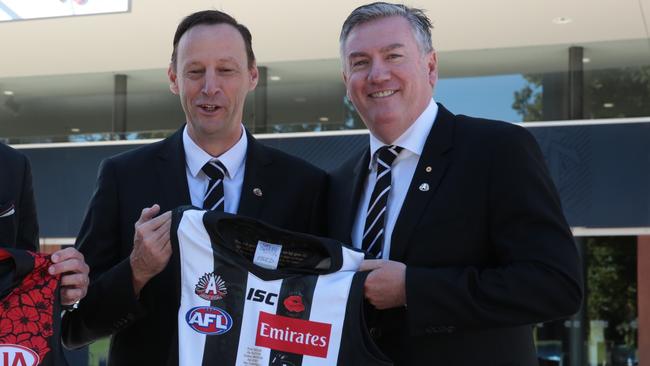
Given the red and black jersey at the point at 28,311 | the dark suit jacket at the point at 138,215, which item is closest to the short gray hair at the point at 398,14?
the dark suit jacket at the point at 138,215

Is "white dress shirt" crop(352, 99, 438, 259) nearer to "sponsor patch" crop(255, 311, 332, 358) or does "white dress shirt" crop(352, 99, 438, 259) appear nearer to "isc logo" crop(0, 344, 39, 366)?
"sponsor patch" crop(255, 311, 332, 358)

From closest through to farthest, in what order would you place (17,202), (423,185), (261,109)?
(423,185) → (17,202) → (261,109)

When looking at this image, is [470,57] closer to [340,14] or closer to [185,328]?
[340,14]

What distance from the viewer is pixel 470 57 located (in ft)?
41.8

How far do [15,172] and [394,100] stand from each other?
1.41m

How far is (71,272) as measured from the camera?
127 inches

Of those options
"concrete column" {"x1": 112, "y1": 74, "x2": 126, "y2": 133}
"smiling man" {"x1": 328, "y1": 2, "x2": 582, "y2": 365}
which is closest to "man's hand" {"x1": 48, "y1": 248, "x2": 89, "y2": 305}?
"smiling man" {"x1": 328, "y1": 2, "x2": 582, "y2": 365}

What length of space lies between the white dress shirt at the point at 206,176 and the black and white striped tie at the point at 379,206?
581mm

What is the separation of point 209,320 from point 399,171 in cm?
86

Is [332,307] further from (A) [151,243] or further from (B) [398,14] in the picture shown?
(B) [398,14]

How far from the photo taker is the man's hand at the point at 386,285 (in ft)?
9.96

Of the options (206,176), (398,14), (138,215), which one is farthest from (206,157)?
(398,14)

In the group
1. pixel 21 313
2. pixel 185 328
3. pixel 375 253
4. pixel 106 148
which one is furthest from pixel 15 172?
pixel 106 148

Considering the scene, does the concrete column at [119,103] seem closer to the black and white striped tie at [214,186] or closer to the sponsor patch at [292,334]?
the black and white striped tie at [214,186]
